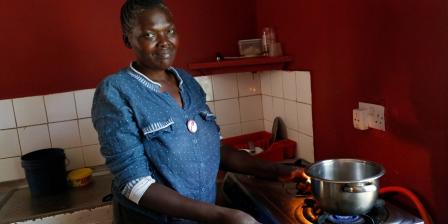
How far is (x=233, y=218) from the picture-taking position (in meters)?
0.87

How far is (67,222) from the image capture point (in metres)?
1.49

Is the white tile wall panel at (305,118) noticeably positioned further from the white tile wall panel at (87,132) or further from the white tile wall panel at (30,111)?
the white tile wall panel at (30,111)

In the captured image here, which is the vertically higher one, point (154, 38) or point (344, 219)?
point (154, 38)

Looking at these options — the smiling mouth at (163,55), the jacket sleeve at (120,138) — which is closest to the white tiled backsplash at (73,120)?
the smiling mouth at (163,55)

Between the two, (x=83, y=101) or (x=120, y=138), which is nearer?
(x=120, y=138)

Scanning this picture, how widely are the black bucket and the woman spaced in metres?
0.68

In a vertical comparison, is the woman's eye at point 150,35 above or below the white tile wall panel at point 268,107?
above

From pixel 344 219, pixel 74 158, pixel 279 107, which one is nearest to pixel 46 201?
pixel 74 158

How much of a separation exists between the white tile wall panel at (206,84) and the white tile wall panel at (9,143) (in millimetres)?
837

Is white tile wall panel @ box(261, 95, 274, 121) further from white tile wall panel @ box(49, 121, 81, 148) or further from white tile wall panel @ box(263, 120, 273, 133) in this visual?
white tile wall panel @ box(49, 121, 81, 148)

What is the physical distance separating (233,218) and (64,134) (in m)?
1.16

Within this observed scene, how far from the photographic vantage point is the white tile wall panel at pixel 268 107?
1.92m

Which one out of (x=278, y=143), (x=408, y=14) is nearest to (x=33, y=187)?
(x=278, y=143)

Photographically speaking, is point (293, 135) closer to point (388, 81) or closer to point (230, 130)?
point (230, 130)
